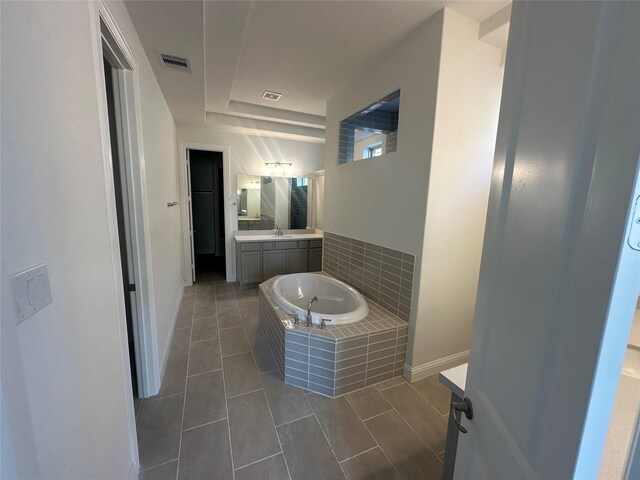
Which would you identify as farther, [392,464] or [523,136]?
[392,464]

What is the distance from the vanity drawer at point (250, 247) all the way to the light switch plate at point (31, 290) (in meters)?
3.34

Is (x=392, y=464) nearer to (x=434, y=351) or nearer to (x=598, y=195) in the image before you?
(x=434, y=351)

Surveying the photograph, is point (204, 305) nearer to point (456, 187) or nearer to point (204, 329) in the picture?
point (204, 329)

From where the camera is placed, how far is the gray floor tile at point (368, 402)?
71.6 inches

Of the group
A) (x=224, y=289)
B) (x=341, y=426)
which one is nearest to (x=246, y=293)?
(x=224, y=289)

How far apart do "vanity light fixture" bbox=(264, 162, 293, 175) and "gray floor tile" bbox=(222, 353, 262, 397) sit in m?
3.22

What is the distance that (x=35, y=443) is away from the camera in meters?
0.60

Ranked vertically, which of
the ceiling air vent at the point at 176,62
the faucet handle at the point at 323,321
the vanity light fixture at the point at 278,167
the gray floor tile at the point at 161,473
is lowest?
the gray floor tile at the point at 161,473

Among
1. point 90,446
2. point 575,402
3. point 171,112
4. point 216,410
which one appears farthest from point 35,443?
point 171,112

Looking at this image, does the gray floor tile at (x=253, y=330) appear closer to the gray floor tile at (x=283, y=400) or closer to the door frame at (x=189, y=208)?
the gray floor tile at (x=283, y=400)

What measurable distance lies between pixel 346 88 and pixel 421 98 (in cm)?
119

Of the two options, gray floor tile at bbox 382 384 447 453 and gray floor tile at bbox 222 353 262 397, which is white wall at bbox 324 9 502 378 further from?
gray floor tile at bbox 222 353 262 397

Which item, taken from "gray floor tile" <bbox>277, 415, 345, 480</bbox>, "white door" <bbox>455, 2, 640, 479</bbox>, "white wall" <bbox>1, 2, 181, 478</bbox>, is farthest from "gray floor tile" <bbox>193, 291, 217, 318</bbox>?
"white door" <bbox>455, 2, 640, 479</bbox>

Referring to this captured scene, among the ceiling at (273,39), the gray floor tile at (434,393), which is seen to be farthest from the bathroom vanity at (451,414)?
the ceiling at (273,39)
